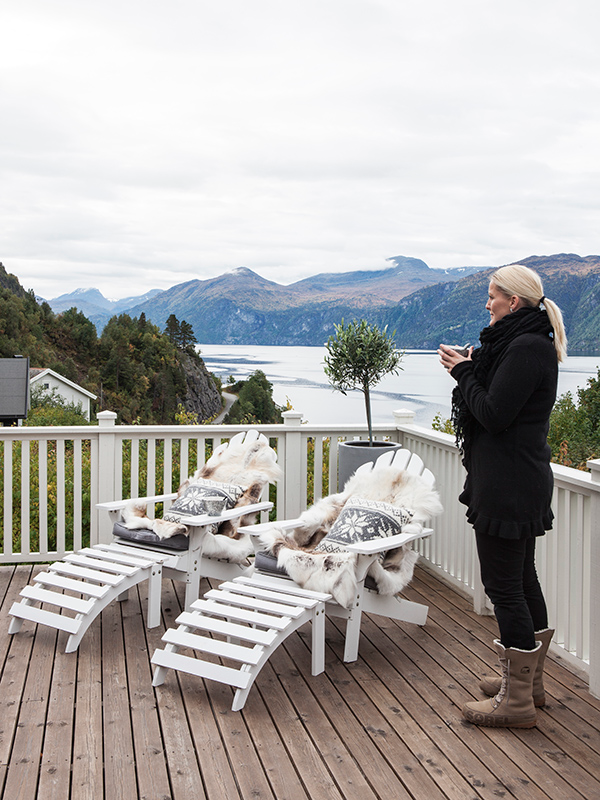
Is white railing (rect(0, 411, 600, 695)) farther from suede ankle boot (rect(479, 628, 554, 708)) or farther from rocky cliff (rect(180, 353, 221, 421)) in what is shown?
rocky cliff (rect(180, 353, 221, 421))

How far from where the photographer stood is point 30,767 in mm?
2152

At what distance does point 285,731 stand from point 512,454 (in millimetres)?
1275

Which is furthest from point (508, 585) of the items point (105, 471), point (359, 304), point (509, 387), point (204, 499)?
point (359, 304)

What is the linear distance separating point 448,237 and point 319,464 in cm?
5808

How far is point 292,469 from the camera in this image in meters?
4.70

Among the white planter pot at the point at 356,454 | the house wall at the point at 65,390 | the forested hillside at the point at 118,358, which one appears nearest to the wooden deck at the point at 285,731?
the white planter pot at the point at 356,454

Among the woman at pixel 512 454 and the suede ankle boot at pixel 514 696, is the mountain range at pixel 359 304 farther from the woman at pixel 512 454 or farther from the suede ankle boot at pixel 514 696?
the suede ankle boot at pixel 514 696

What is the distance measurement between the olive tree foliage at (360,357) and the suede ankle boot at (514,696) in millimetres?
2168

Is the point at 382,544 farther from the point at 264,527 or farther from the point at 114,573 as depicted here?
the point at 114,573

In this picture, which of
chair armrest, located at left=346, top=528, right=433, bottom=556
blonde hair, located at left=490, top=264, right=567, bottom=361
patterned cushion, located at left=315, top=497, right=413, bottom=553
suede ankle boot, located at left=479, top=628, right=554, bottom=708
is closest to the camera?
blonde hair, located at left=490, top=264, right=567, bottom=361

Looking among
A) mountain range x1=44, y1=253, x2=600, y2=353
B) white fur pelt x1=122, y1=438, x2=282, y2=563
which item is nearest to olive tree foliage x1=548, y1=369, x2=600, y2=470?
mountain range x1=44, y1=253, x2=600, y2=353

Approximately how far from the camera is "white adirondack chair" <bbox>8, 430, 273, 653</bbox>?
10.2 feet

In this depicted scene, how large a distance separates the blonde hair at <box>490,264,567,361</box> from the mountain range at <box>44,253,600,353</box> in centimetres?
231

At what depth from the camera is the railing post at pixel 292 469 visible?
4672 millimetres
